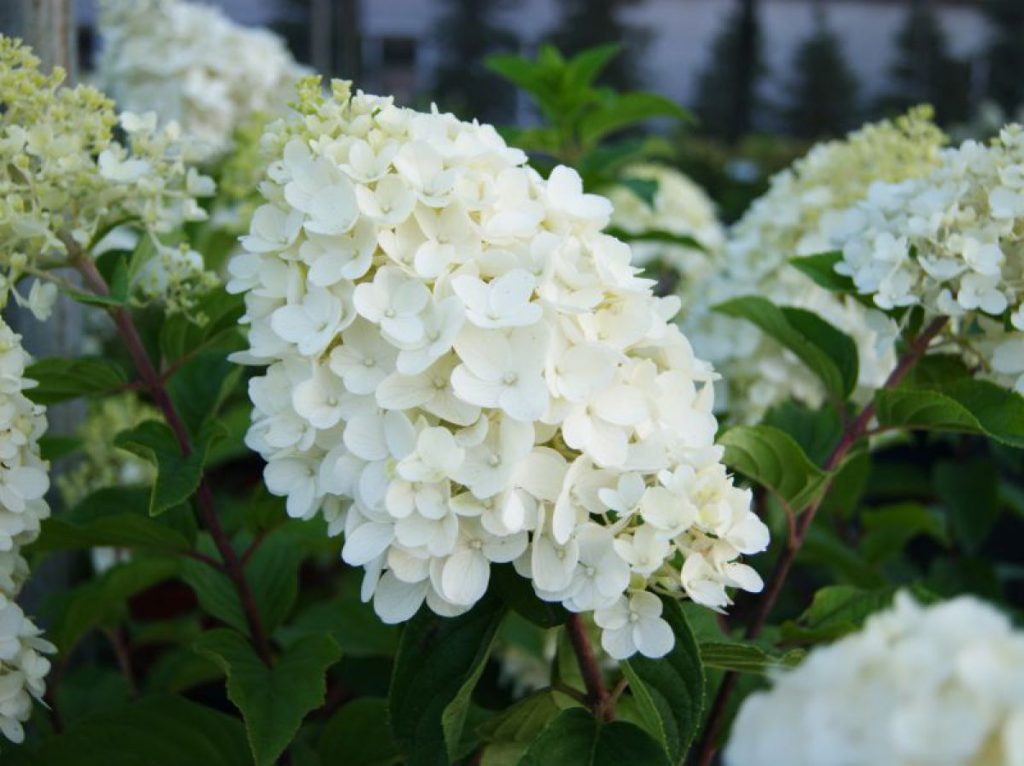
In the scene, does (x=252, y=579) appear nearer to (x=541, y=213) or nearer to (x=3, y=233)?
(x=3, y=233)

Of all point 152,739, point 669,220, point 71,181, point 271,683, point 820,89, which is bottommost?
point 820,89

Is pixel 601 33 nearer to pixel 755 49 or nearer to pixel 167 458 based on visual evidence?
pixel 755 49

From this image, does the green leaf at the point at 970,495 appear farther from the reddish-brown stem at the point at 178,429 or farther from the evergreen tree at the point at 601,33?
the evergreen tree at the point at 601,33

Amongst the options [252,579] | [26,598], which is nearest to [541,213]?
[252,579]

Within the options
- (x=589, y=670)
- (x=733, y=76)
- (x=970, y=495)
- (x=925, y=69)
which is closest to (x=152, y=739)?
(x=589, y=670)

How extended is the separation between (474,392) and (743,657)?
12.0 inches

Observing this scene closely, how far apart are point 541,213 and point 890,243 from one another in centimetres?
40

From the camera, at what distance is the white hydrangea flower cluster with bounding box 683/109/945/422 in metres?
1.52

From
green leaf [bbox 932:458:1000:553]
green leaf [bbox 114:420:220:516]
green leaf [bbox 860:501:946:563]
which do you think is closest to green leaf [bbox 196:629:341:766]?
green leaf [bbox 114:420:220:516]

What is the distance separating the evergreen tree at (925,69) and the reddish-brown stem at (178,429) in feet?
42.2

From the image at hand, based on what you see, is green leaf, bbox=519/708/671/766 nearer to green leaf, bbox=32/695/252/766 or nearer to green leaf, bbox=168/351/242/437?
green leaf, bbox=32/695/252/766

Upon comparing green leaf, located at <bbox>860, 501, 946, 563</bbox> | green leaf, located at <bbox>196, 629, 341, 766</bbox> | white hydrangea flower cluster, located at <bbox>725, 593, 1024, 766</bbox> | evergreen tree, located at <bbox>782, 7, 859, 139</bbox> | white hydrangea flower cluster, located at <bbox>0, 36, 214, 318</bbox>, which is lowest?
evergreen tree, located at <bbox>782, 7, 859, 139</bbox>

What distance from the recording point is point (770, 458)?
1.10 meters

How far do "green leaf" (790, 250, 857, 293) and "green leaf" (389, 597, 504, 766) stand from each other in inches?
19.9
